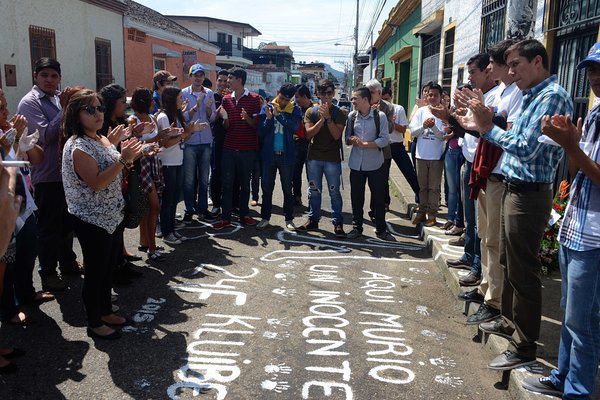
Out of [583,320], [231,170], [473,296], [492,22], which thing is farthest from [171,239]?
[492,22]

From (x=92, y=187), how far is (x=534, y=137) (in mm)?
2992

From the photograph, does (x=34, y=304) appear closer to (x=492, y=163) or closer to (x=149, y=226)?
(x=149, y=226)

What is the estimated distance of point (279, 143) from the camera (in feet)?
23.8

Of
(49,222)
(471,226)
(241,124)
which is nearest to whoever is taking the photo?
(49,222)

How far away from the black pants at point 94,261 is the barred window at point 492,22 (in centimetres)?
680

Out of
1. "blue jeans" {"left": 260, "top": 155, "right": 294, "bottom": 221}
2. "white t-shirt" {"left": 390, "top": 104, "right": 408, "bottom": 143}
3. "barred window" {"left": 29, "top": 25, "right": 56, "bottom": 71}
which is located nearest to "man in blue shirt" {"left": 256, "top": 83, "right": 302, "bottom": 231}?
"blue jeans" {"left": 260, "top": 155, "right": 294, "bottom": 221}

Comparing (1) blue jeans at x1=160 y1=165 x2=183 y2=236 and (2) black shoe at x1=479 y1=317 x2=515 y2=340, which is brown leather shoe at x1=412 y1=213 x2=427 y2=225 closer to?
(1) blue jeans at x1=160 y1=165 x2=183 y2=236

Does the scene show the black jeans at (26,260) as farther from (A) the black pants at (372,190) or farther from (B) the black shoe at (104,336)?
(A) the black pants at (372,190)

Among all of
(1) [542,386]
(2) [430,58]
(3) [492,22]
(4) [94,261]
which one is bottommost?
(1) [542,386]

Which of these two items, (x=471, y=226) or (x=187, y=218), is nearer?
(x=471, y=226)

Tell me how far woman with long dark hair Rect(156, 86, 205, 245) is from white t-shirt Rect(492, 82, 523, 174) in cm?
364

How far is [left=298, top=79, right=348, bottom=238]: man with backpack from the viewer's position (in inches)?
268

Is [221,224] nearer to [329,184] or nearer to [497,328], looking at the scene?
[329,184]

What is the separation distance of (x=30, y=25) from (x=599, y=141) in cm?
1357
